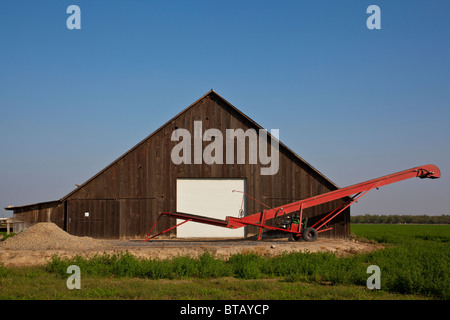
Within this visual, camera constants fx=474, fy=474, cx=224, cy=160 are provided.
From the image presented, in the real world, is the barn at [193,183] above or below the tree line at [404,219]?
above

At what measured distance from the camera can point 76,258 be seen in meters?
15.9

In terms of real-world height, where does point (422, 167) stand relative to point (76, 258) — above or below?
above

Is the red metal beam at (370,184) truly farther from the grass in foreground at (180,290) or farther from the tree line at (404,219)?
the tree line at (404,219)

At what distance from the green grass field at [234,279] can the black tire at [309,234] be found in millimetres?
4770

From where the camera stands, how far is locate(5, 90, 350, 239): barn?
2425 centimetres

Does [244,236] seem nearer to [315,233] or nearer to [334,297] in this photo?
[315,233]

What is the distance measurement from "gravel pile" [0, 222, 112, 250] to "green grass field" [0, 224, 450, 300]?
265 centimetres

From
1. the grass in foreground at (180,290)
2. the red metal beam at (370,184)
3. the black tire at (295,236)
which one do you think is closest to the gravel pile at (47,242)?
the grass in foreground at (180,290)

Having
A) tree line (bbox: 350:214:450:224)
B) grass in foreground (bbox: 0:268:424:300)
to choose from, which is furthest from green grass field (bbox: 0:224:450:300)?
tree line (bbox: 350:214:450:224)

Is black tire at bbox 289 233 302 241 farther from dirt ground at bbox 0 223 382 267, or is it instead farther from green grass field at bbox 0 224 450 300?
green grass field at bbox 0 224 450 300

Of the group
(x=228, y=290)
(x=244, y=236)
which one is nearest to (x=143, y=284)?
(x=228, y=290)

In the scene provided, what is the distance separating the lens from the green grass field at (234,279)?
36.8 feet

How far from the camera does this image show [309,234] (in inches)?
882

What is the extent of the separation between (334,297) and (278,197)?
14.2 meters
